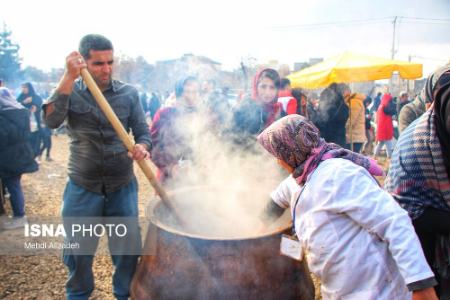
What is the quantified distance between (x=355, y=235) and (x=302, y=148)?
1.55 ft

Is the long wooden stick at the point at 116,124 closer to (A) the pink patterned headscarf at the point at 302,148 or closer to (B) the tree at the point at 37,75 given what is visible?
(A) the pink patterned headscarf at the point at 302,148

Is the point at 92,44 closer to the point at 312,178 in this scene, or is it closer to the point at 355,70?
the point at 312,178

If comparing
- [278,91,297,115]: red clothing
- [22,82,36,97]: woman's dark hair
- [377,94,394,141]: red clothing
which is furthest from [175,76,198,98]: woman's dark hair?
[377,94,394,141]: red clothing

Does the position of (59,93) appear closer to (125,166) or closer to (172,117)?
(125,166)

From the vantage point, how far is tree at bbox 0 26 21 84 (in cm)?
2491

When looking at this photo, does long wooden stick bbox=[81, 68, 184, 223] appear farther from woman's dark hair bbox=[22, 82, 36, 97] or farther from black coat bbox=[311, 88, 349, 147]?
woman's dark hair bbox=[22, 82, 36, 97]

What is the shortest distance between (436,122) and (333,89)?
4677 millimetres

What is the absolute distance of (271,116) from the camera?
12.7ft

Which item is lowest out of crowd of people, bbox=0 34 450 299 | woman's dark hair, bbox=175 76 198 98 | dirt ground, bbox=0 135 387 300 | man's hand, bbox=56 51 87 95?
dirt ground, bbox=0 135 387 300

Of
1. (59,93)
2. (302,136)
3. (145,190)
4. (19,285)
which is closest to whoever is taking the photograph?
(302,136)

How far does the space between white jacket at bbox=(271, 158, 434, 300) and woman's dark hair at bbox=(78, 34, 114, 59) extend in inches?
66.2

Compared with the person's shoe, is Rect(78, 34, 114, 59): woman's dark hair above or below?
above

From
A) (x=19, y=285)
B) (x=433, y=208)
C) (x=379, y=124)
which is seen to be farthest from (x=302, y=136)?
(x=379, y=124)

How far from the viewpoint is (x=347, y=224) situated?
160 centimetres
